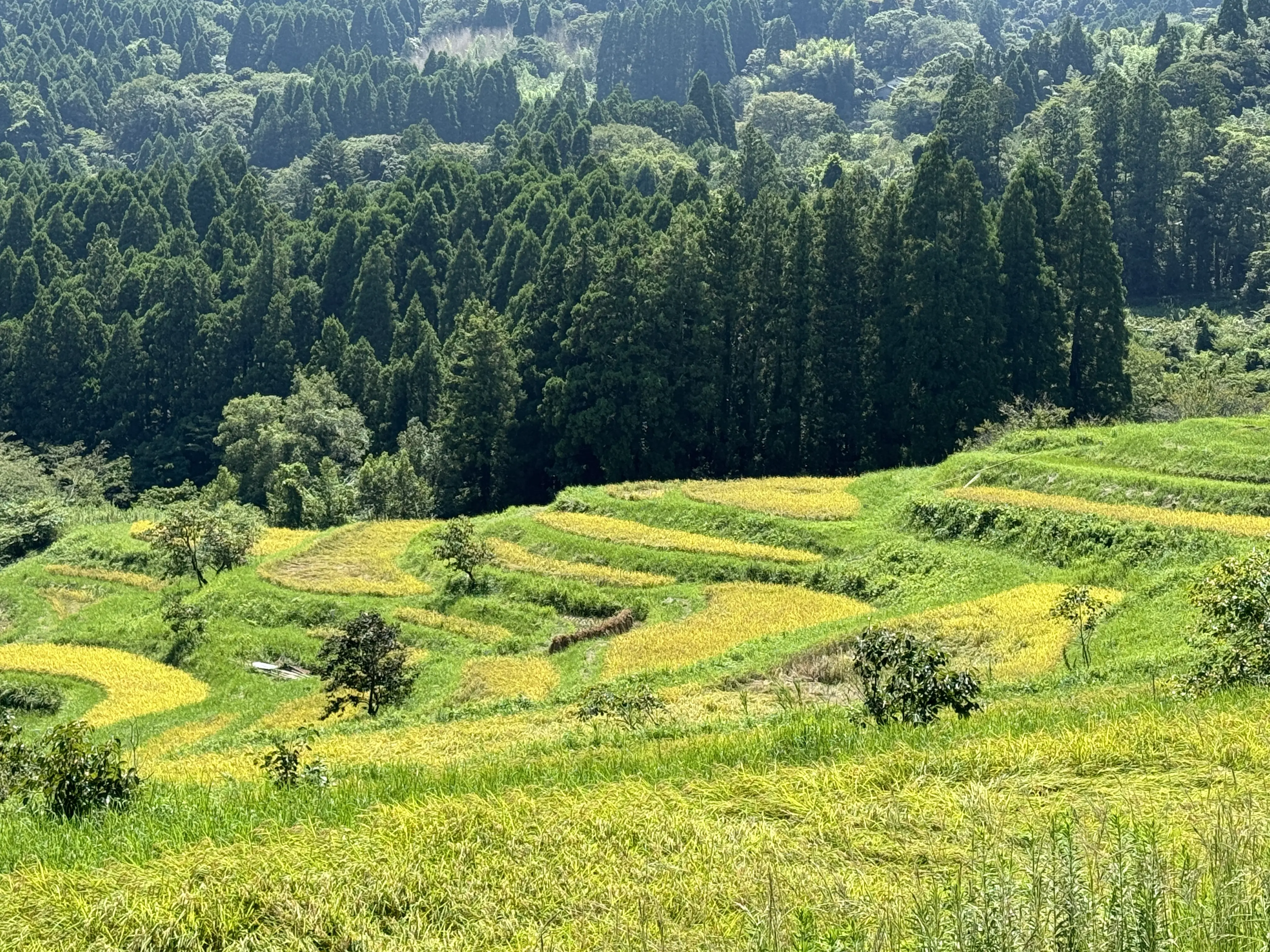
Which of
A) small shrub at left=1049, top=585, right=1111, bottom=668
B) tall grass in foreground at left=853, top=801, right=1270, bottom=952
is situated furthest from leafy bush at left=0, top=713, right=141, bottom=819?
small shrub at left=1049, top=585, right=1111, bottom=668

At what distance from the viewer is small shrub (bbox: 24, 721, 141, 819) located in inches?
452

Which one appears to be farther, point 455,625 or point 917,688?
point 455,625

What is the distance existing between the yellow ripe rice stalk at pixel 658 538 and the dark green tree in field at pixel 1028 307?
28.8 meters

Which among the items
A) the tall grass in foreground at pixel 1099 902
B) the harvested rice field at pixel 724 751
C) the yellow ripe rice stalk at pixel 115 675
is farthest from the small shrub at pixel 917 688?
the yellow ripe rice stalk at pixel 115 675

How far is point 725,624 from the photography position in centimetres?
3444

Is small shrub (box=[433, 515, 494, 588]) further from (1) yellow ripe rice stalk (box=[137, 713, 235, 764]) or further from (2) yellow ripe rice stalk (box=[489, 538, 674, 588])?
(1) yellow ripe rice stalk (box=[137, 713, 235, 764])

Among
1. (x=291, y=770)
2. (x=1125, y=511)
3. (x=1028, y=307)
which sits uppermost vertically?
(x=1028, y=307)

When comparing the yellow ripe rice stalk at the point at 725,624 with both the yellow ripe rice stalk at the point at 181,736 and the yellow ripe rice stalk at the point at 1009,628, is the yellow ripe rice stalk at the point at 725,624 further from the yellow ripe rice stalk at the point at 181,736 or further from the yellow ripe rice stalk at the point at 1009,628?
the yellow ripe rice stalk at the point at 181,736

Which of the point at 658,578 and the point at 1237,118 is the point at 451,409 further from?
the point at 1237,118

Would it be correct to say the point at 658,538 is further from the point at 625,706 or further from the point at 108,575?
the point at 108,575

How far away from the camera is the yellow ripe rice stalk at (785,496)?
4588 centimetres

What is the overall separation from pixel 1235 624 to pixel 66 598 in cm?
4740

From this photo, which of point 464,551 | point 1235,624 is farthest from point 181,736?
point 1235,624

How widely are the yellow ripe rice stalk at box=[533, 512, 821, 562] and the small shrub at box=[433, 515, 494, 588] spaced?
4619 millimetres
